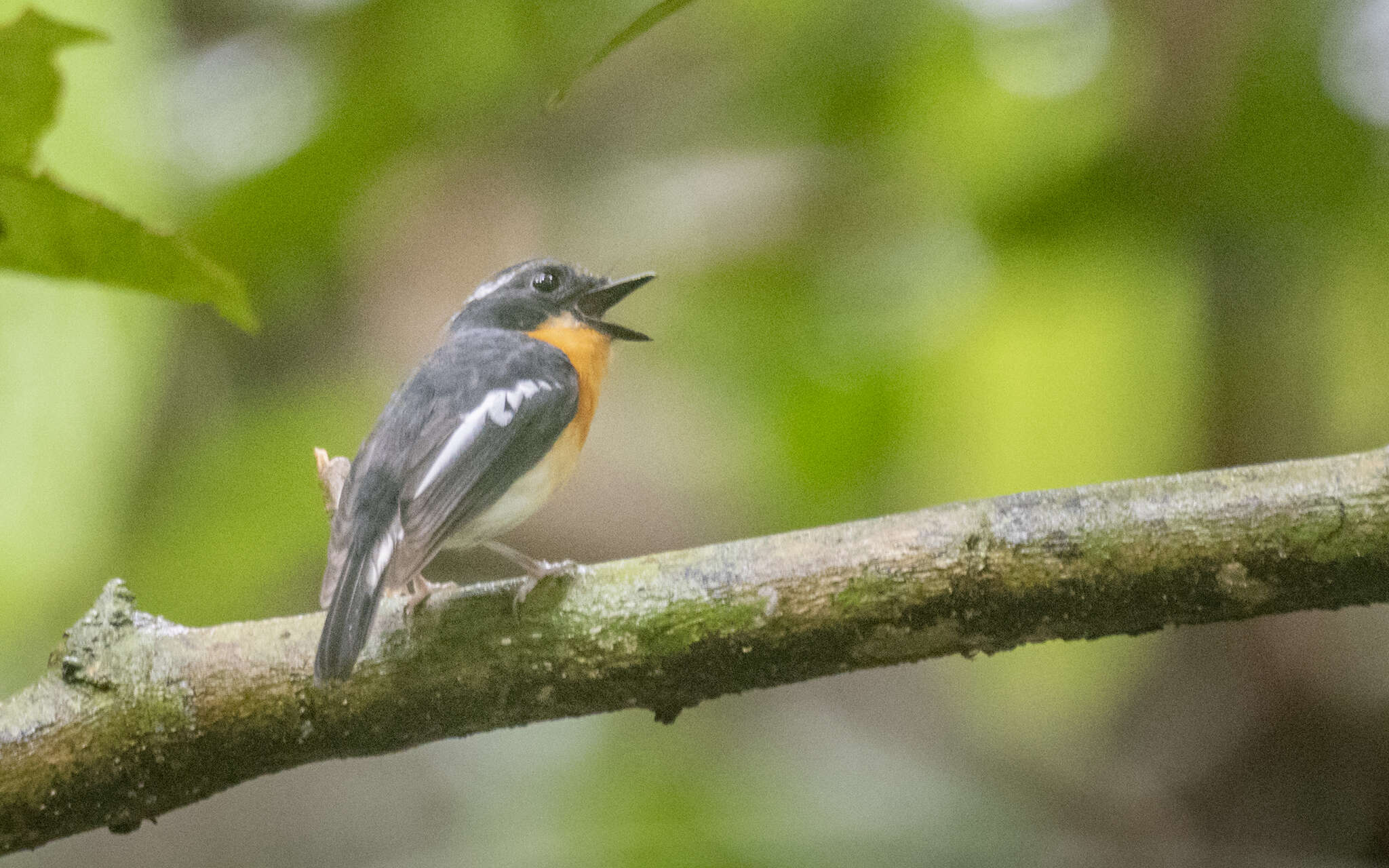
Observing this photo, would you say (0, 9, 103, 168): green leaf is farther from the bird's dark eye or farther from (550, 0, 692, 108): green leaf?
the bird's dark eye

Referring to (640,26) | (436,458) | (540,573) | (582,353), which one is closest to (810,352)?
(582,353)

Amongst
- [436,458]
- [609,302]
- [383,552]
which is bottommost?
[383,552]

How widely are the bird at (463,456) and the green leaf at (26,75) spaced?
2.60 feet

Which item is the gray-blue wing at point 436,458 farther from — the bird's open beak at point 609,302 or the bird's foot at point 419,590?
the bird's open beak at point 609,302

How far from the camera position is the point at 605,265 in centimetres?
351

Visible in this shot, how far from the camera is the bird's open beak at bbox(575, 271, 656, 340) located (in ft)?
7.70

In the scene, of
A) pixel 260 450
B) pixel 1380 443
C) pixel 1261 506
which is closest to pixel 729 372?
pixel 260 450

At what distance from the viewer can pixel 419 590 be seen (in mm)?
1975

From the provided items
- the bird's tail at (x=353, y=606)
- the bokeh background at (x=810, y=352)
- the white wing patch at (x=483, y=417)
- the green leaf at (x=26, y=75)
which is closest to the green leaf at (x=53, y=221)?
the green leaf at (x=26, y=75)

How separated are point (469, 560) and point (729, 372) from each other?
102 cm

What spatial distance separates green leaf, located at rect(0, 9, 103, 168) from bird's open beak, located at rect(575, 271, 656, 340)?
1.41 m

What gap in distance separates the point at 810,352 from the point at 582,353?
32.0 inches

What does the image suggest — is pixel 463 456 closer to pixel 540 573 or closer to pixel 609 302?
pixel 540 573

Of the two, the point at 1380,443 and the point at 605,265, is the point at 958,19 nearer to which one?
the point at 605,265
